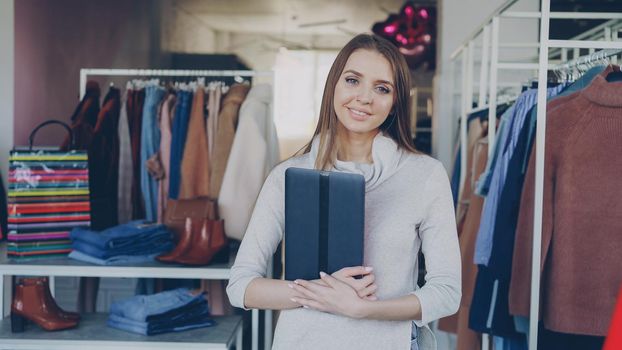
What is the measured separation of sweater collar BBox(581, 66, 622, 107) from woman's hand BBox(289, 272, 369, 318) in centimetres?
100

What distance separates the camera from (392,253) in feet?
4.36

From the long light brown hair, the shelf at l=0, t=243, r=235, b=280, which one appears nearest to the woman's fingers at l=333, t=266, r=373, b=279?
the long light brown hair

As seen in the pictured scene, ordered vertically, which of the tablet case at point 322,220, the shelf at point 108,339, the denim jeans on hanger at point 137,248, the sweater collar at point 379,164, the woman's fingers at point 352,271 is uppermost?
the sweater collar at point 379,164

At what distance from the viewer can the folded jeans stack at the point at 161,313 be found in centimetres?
251

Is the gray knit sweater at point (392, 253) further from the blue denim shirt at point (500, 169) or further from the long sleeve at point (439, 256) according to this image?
the blue denim shirt at point (500, 169)

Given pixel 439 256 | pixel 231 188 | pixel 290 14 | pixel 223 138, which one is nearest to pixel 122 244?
pixel 231 188

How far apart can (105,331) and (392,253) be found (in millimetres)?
1607

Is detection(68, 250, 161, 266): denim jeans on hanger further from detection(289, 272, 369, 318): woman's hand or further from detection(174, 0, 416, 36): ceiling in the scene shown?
detection(174, 0, 416, 36): ceiling

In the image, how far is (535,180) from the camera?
190cm

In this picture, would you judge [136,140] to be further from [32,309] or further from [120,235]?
[32,309]

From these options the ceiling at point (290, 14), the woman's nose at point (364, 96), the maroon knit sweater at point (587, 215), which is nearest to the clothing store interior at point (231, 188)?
the maroon knit sweater at point (587, 215)

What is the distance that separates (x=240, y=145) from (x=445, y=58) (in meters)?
1.51

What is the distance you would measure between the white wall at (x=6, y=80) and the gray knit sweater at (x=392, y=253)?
2697 millimetres

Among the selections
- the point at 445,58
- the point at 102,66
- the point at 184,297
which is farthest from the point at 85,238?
the point at 102,66
